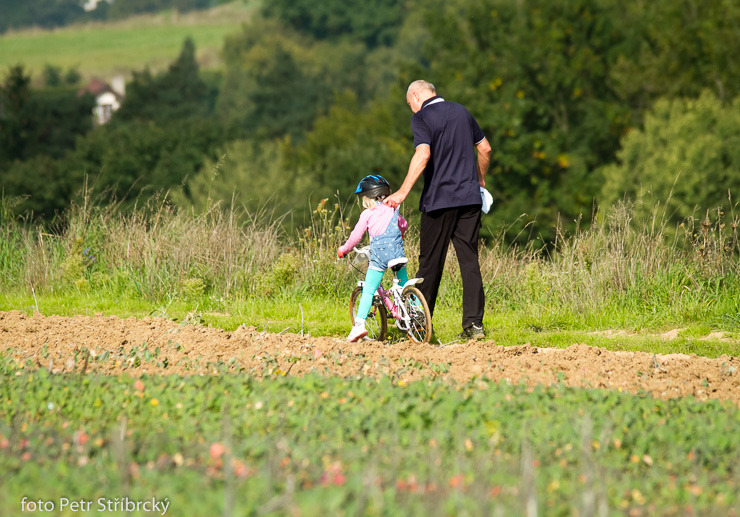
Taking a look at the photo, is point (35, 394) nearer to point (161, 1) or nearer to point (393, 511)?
point (393, 511)

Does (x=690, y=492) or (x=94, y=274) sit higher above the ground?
(x=690, y=492)

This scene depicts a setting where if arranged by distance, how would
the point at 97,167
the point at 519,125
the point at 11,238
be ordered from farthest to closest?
the point at 97,167 < the point at 519,125 < the point at 11,238

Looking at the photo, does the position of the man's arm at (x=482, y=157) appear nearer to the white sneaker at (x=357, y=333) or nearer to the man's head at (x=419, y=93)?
the man's head at (x=419, y=93)

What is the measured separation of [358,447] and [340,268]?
5.35 metres

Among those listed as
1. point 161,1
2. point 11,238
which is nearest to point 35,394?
point 11,238

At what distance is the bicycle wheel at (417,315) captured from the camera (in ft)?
21.6

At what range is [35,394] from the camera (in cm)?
464

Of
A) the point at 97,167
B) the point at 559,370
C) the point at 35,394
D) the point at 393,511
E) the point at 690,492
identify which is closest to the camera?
the point at 393,511

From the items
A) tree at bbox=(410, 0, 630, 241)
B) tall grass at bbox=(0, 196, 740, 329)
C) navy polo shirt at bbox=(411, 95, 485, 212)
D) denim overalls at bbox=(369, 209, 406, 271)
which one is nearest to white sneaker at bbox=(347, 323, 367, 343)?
denim overalls at bbox=(369, 209, 406, 271)

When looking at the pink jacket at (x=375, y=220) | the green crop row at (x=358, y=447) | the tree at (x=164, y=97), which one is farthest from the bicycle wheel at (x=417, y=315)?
the tree at (x=164, y=97)

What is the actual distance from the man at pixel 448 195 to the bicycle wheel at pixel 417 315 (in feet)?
0.86

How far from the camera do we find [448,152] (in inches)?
275

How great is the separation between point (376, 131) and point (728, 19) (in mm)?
22821

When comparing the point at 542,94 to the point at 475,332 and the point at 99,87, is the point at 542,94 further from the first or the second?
the point at 99,87
